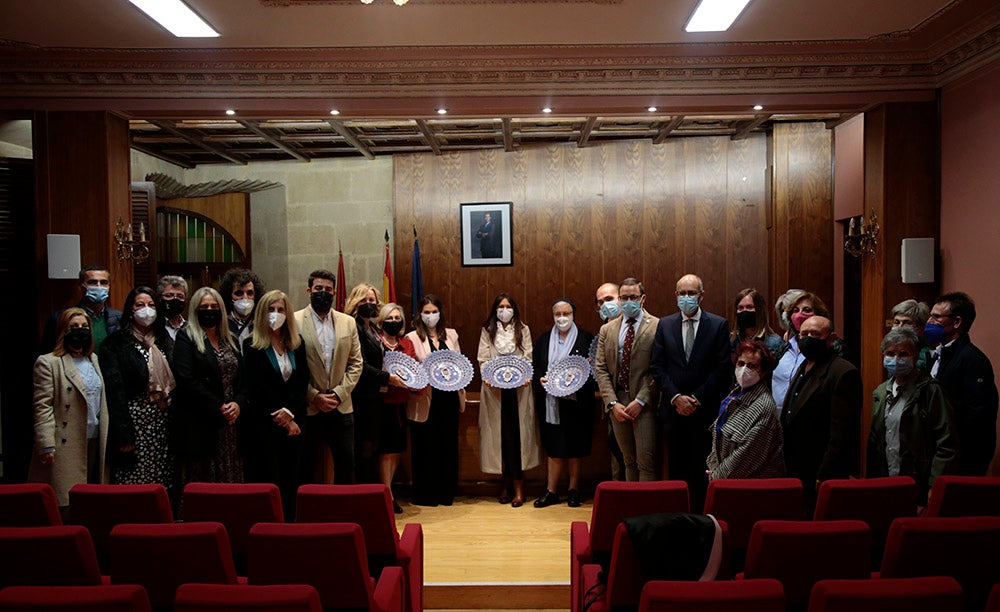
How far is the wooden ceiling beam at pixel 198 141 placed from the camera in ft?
23.1

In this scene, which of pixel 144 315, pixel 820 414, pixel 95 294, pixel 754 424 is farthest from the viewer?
pixel 95 294

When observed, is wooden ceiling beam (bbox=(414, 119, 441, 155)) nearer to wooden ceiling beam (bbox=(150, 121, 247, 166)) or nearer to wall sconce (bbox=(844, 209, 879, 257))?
wooden ceiling beam (bbox=(150, 121, 247, 166))

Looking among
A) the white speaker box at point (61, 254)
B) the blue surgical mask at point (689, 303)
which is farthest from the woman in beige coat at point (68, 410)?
the blue surgical mask at point (689, 303)

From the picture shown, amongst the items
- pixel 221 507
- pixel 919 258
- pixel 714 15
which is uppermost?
pixel 714 15

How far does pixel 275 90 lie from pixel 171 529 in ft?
13.6

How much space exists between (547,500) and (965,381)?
2.88m

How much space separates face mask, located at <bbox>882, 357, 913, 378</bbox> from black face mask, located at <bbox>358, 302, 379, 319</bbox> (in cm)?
325

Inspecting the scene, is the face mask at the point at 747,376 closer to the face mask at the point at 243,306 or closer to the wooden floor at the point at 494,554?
the wooden floor at the point at 494,554

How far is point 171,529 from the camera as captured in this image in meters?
2.55

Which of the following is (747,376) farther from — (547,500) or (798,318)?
(547,500)

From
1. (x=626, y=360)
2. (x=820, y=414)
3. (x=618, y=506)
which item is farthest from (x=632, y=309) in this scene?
(x=618, y=506)

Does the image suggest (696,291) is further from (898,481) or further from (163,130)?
(163,130)

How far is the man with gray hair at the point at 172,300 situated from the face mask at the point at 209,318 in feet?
0.57

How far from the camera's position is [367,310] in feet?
17.8
